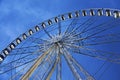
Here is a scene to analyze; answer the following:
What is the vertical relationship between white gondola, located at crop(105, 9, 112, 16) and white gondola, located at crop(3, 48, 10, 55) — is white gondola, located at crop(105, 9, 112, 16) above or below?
below

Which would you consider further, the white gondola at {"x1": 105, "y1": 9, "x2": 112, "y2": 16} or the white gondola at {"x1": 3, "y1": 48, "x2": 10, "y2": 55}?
the white gondola at {"x1": 3, "y1": 48, "x2": 10, "y2": 55}

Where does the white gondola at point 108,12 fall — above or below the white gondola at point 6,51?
A: below

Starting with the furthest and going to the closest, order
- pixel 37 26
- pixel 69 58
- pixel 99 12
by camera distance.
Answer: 1. pixel 37 26
2. pixel 99 12
3. pixel 69 58

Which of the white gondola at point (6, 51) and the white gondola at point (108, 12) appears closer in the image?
the white gondola at point (108, 12)

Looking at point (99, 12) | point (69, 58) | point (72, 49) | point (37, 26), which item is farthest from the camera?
point (37, 26)

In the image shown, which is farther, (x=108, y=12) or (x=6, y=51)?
(x=6, y=51)

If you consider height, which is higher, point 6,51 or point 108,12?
point 6,51

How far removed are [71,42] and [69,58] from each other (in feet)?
8.76

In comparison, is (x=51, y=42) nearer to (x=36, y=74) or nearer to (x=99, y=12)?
(x=36, y=74)

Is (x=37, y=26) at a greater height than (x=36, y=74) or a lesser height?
greater

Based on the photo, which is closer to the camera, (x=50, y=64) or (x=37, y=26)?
(x=50, y=64)

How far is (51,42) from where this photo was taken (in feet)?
91.9

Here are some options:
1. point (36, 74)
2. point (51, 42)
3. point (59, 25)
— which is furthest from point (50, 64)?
point (59, 25)

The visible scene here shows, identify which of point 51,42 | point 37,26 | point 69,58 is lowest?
point 69,58
